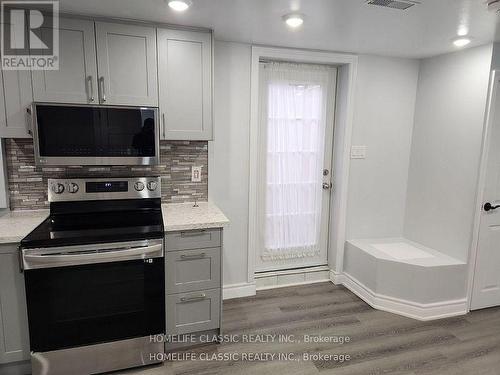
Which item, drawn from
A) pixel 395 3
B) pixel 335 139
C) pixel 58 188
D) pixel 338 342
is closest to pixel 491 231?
pixel 335 139

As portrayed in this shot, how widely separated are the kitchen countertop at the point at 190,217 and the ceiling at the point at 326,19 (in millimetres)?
1329

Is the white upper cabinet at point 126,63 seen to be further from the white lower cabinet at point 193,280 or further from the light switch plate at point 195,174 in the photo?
the white lower cabinet at point 193,280

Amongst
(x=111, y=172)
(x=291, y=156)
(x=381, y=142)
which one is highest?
(x=381, y=142)

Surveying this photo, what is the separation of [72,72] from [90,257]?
3.95ft

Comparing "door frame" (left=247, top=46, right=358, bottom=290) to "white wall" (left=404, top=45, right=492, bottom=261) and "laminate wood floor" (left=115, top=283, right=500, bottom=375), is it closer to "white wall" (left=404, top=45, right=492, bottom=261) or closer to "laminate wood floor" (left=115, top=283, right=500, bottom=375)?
"laminate wood floor" (left=115, top=283, right=500, bottom=375)

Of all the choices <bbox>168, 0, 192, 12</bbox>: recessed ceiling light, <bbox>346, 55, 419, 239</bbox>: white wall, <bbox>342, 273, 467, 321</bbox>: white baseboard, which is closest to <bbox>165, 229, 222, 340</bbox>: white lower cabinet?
<bbox>168, 0, 192, 12</bbox>: recessed ceiling light

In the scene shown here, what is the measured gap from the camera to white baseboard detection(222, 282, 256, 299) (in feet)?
9.78

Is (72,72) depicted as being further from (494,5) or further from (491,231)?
(491,231)

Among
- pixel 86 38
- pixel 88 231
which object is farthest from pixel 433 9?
pixel 88 231

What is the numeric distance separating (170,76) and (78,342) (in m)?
1.81

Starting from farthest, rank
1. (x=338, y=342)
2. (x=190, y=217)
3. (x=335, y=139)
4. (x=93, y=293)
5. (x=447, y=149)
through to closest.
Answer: (x=335, y=139), (x=447, y=149), (x=338, y=342), (x=190, y=217), (x=93, y=293)

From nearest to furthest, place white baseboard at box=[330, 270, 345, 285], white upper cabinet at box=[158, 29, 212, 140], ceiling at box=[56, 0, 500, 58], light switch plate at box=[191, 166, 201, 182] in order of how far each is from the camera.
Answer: ceiling at box=[56, 0, 500, 58], white upper cabinet at box=[158, 29, 212, 140], light switch plate at box=[191, 166, 201, 182], white baseboard at box=[330, 270, 345, 285]

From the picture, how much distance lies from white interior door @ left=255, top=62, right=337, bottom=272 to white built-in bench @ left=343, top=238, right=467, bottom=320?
669 mm

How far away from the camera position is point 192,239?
2.17 m
